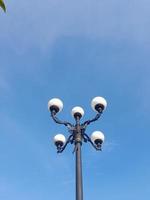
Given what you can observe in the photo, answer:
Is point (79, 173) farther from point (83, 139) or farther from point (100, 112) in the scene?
point (100, 112)

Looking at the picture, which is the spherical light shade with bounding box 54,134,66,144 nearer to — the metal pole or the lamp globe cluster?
the lamp globe cluster

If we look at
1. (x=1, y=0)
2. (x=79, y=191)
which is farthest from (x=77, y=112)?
(x=1, y=0)

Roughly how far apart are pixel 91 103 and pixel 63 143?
131 cm

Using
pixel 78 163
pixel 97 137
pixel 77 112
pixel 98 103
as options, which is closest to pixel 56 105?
pixel 77 112

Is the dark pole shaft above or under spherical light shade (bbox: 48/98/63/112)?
under

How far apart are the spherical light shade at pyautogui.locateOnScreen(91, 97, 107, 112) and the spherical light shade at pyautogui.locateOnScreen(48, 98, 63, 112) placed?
2.89 ft

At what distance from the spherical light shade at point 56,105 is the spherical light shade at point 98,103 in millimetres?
881

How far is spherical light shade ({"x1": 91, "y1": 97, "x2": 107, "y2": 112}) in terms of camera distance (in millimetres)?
9648

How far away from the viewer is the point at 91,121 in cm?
940

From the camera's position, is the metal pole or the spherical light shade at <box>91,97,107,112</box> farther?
the spherical light shade at <box>91,97,107,112</box>

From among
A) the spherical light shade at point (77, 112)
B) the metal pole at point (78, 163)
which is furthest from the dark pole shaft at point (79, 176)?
the spherical light shade at point (77, 112)

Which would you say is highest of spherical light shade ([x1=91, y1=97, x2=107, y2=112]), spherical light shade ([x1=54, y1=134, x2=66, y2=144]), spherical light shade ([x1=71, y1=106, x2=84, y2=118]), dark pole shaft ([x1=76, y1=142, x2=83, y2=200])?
spherical light shade ([x1=91, y1=97, x2=107, y2=112])

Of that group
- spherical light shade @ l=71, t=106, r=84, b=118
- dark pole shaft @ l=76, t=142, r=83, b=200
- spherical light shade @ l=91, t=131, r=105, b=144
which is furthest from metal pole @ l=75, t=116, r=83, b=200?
spherical light shade @ l=91, t=131, r=105, b=144

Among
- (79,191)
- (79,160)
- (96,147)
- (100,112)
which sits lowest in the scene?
(79,191)
